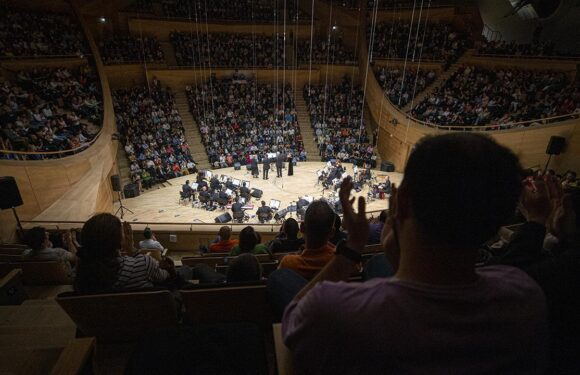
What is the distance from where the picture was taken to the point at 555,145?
9258 millimetres

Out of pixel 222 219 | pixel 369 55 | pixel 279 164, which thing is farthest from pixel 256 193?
pixel 369 55

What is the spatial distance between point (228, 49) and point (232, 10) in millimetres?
3020

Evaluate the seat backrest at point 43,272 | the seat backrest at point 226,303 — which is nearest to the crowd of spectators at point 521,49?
the seat backrest at point 226,303

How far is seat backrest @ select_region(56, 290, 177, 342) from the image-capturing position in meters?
2.07

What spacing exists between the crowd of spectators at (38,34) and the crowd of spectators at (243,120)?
228 inches

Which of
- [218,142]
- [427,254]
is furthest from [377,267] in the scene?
[218,142]

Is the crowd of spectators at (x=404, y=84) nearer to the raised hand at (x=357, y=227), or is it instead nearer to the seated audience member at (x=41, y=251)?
the seated audience member at (x=41, y=251)

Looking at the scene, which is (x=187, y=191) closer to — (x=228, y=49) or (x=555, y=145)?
(x=555, y=145)

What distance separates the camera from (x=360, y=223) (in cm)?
106

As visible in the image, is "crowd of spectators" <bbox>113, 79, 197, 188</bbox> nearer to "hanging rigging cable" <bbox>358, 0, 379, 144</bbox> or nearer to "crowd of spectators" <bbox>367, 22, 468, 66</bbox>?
"hanging rigging cable" <bbox>358, 0, 379, 144</bbox>

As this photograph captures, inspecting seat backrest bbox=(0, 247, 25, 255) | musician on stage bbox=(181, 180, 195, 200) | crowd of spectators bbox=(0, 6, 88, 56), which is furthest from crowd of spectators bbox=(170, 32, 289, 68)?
seat backrest bbox=(0, 247, 25, 255)

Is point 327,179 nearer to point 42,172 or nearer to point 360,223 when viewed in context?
point 42,172

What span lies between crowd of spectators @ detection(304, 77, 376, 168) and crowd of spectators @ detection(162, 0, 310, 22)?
5.48 meters

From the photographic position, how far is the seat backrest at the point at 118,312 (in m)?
2.07
